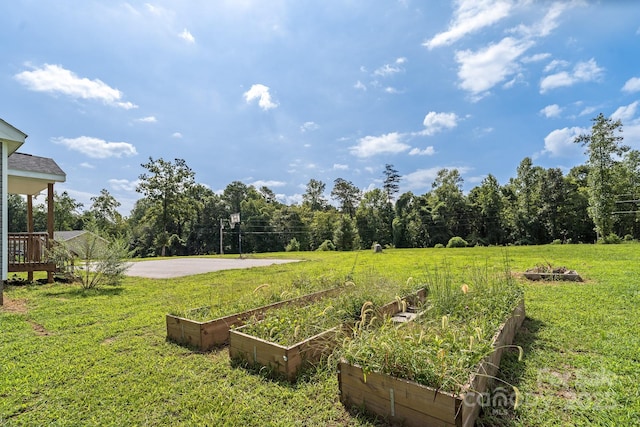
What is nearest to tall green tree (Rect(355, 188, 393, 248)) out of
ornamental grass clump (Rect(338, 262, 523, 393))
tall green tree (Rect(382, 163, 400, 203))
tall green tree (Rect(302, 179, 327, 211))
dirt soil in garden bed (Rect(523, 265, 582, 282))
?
tall green tree (Rect(382, 163, 400, 203))

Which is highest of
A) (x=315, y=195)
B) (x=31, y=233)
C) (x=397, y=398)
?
(x=315, y=195)

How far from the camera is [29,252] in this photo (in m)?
8.17

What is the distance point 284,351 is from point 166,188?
30.7 metres

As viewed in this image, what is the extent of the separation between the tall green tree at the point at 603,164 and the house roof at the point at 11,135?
Answer: 94.5 ft

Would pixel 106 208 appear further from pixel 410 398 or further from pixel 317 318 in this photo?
pixel 410 398

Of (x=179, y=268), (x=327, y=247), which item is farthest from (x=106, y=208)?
(x=179, y=268)

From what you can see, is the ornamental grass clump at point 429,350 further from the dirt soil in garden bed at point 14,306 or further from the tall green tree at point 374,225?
the tall green tree at point 374,225

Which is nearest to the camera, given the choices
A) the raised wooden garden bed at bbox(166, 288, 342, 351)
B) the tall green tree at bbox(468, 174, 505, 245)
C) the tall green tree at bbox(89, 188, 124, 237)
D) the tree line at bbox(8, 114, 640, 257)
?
the raised wooden garden bed at bbox(166, 288, 342, 351)

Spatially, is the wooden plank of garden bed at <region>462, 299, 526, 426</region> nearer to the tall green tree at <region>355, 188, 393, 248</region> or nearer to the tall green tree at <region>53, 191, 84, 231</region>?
the tall green tree at <region>355, 188, 393, 248</region>

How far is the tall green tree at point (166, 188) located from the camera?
2836 cm

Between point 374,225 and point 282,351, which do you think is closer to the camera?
point 282,351

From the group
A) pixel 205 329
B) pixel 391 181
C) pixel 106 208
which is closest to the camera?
pixel 205 329

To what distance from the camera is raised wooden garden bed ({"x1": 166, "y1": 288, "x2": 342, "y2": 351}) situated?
3242 mm

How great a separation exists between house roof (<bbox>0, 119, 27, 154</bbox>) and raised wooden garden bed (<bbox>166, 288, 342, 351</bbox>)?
5.82 m
